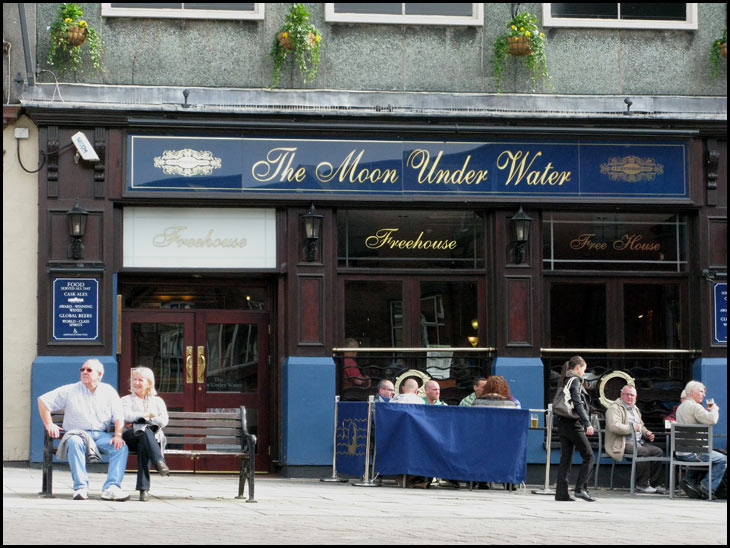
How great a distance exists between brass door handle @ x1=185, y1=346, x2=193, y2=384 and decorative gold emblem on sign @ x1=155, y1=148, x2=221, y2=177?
89.6 inches

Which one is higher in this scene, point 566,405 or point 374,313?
point 374,313

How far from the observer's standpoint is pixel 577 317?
16.8m

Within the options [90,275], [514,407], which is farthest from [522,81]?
[90,275]

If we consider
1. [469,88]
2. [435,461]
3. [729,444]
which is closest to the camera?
[435,461]

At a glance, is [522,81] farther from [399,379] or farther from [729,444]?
[729,444]

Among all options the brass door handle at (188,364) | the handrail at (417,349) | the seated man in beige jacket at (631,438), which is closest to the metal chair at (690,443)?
the seated man in beige jacket at (631,438)

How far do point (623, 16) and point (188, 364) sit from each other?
7.55 meters

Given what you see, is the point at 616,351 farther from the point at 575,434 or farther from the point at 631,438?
the point at 575,434

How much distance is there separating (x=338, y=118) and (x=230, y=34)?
181 centimetres

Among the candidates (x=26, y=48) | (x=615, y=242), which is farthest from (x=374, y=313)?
(x=26, y=48)

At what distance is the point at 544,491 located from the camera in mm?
14617

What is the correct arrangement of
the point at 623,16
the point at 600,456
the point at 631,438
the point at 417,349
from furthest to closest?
the point at 623,16 < the point at 417,349 < the point at 600,456 < the point at 631,438

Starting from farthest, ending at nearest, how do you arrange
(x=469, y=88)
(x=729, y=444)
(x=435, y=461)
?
(x=469, y=88) → (x=729, y=444) → (x=435, y=461)

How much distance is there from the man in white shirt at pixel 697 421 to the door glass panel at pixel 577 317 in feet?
5.19
